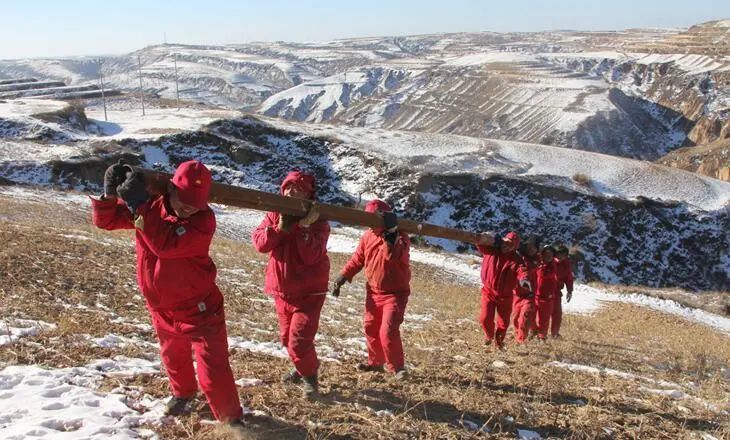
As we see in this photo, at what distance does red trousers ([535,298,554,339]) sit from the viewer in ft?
35.4

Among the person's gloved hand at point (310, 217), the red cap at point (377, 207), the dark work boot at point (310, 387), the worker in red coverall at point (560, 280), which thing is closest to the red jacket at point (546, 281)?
the worker in red coverall at point (560, 280)

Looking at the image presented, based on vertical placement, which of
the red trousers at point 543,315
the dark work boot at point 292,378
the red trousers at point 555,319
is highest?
the dark work boot at point 292,378

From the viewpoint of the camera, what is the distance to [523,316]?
10023 millimetres

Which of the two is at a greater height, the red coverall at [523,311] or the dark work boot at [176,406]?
the dark work boot at [176,406]

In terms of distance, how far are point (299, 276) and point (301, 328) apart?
0.47 meters

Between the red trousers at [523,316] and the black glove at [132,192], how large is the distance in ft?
24.1

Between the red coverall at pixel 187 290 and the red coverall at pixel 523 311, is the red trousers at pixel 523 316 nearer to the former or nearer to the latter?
the red coverall at pixel 523 311

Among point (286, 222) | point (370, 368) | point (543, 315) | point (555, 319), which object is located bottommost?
point (555, 319)

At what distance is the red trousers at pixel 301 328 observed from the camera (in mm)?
5184

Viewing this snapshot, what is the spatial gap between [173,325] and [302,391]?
140 centimetres

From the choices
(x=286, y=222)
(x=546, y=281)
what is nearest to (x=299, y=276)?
(x=286, y=222)

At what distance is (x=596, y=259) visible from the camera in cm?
3759

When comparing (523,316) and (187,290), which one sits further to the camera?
(523,316)

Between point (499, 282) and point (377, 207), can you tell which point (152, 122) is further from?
point (377, 207)
